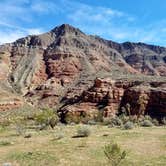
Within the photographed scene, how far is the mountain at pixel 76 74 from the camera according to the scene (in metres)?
81.2

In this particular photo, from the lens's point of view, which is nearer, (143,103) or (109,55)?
(143,103)

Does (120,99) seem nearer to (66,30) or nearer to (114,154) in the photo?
(114,154)

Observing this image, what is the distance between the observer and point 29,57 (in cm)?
12988

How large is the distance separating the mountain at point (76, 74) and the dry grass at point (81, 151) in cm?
4690

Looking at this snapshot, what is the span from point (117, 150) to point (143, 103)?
5904 centimetres

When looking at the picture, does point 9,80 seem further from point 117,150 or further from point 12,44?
point 117,150

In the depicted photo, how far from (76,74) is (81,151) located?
311 ft

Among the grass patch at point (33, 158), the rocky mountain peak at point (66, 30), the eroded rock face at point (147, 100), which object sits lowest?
the grass patch at point (33, 158)

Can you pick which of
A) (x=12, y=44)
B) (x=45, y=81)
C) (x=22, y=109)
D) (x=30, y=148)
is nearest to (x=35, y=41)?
(x=12, y=44)

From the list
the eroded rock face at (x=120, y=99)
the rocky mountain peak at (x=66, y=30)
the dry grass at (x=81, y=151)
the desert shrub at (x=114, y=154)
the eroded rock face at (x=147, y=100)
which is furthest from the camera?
the rocky mountain peak at (x=66, y=30)

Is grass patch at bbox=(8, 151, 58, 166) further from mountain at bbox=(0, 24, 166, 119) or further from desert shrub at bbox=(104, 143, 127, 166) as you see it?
mountain at bbox=(0, 24, 166, 119)

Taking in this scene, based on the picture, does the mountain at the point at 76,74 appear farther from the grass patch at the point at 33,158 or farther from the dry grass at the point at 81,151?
the grass patch at the point at 33,158

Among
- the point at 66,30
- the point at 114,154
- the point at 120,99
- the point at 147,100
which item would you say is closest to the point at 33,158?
the point at 114,154

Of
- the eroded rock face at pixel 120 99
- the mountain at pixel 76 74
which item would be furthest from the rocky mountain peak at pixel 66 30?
the eroded rock face at pixel 120 99
